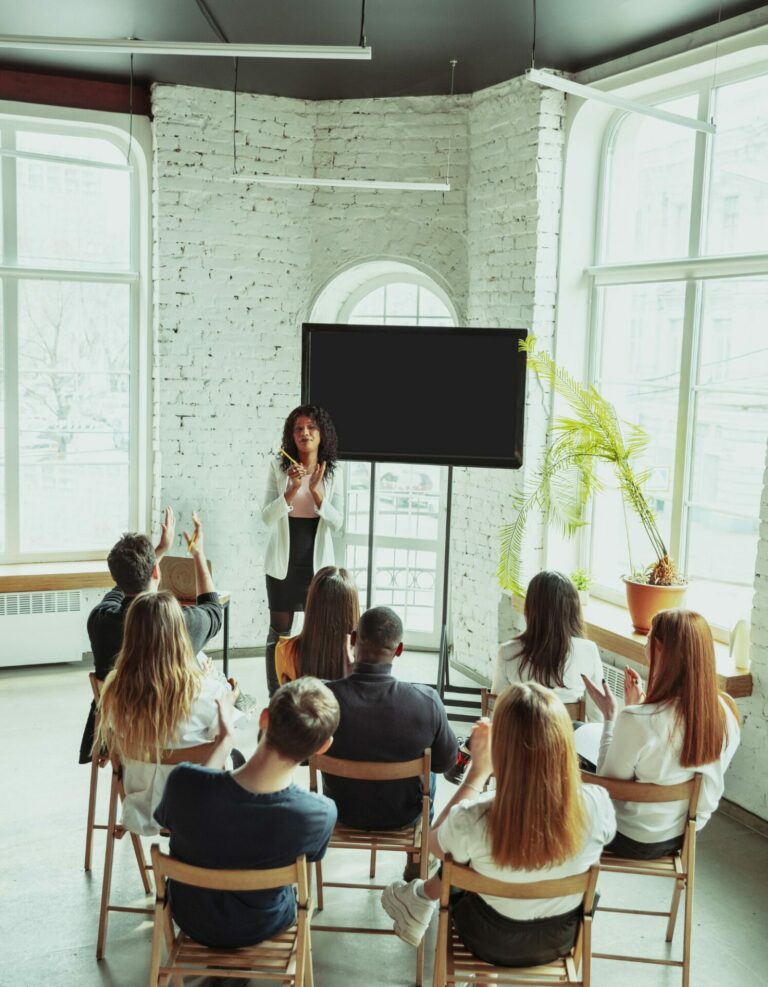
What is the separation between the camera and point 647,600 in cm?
499

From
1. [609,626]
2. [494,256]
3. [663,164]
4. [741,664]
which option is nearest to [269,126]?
[494,256]

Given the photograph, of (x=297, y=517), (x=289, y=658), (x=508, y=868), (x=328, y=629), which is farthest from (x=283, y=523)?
(x=508, y=868)

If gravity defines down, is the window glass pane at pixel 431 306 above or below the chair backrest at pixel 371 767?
above

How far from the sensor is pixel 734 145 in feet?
16.4

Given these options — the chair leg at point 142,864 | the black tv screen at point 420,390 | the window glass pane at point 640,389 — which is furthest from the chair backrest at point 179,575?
the window glass pane at point 640,389

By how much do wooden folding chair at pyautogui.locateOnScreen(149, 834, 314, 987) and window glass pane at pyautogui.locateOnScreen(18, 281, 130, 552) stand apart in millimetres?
4333

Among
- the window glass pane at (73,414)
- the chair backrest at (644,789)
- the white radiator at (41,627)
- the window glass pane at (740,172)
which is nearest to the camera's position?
the chair backrest at (644,789)

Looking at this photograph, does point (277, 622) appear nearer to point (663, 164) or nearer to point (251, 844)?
point (251, 844)

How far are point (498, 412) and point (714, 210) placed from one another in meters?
1.59

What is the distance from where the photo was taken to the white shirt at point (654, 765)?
9.95 ft

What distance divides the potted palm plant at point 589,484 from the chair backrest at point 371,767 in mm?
2272

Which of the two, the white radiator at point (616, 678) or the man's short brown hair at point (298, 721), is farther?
the white radiator at point (616, 678)

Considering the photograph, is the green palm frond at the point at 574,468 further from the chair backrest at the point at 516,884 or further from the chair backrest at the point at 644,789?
the chair backrest at the point at 516,884

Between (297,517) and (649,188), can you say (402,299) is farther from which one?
(297,517)
